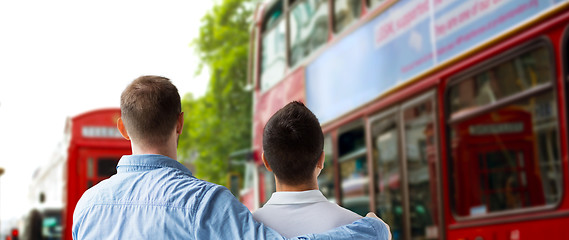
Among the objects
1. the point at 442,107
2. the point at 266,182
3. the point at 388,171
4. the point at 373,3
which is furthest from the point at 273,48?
the point at 442,107

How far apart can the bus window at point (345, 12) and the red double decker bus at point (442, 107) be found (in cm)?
2

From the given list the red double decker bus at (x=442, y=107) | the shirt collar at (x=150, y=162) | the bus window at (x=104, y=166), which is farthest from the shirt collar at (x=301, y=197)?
the bus window at (x=104, y=166)

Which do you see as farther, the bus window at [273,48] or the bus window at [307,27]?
the bus window at [273,48]

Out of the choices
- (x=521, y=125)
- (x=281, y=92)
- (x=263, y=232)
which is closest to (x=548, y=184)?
(x=521, y=125)

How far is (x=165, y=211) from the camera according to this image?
2.05 metres

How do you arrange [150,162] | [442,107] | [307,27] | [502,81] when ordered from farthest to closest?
[307,27] → [442,107] → [502,81] → [150,162]

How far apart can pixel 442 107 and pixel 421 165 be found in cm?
58

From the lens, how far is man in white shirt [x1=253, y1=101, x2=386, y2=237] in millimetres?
Result: 2168

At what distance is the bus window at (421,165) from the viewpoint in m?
6.13

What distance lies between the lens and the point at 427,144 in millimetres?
6211

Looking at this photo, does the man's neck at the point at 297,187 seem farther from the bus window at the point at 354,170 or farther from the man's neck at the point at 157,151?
the bus window at the point at 354,170

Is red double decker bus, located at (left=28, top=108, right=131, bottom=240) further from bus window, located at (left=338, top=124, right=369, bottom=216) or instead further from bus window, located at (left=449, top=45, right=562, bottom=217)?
bus window, located at (left=449, top=45, right=562, bottom=217)

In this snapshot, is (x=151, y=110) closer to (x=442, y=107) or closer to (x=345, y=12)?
(x=442, y=107)

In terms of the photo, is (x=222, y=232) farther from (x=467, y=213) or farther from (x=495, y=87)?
(x=467, y=213)
